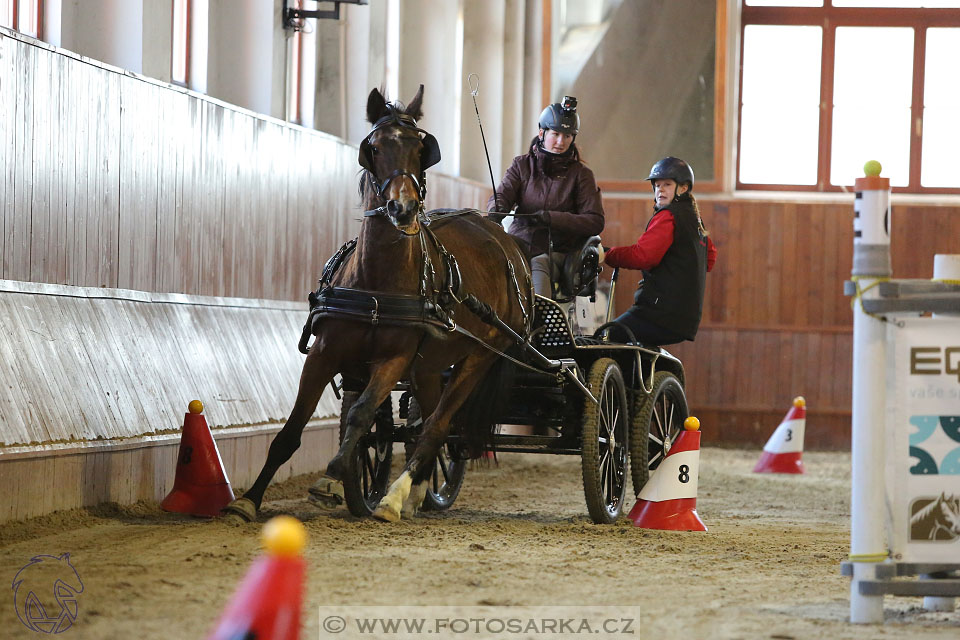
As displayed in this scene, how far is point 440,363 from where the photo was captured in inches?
229

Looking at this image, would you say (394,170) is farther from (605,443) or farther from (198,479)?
(605,443)

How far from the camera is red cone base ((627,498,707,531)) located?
6.14 m

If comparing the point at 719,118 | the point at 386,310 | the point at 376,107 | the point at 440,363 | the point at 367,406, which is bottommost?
the point at 367,406

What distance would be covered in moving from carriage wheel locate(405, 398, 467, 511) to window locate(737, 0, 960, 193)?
8975 millimetres

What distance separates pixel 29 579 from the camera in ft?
13.0

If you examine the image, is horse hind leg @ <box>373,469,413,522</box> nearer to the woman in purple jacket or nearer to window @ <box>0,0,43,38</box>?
the woman in purple jacket

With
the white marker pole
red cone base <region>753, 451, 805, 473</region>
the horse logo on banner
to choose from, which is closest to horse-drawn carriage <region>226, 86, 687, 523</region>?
the horse logo on banner

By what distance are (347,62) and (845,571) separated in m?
7.49

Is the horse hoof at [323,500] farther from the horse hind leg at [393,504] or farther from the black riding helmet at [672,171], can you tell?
the black riding helmet at [672,171]

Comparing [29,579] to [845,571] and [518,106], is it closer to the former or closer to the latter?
[845,571]

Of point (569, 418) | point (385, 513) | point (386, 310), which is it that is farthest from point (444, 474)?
point (386, 310)

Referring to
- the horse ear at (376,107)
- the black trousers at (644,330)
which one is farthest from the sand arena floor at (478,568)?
the horse ear at (376,107)

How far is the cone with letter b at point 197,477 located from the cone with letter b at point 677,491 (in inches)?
82.8

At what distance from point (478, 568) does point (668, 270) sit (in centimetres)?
299
